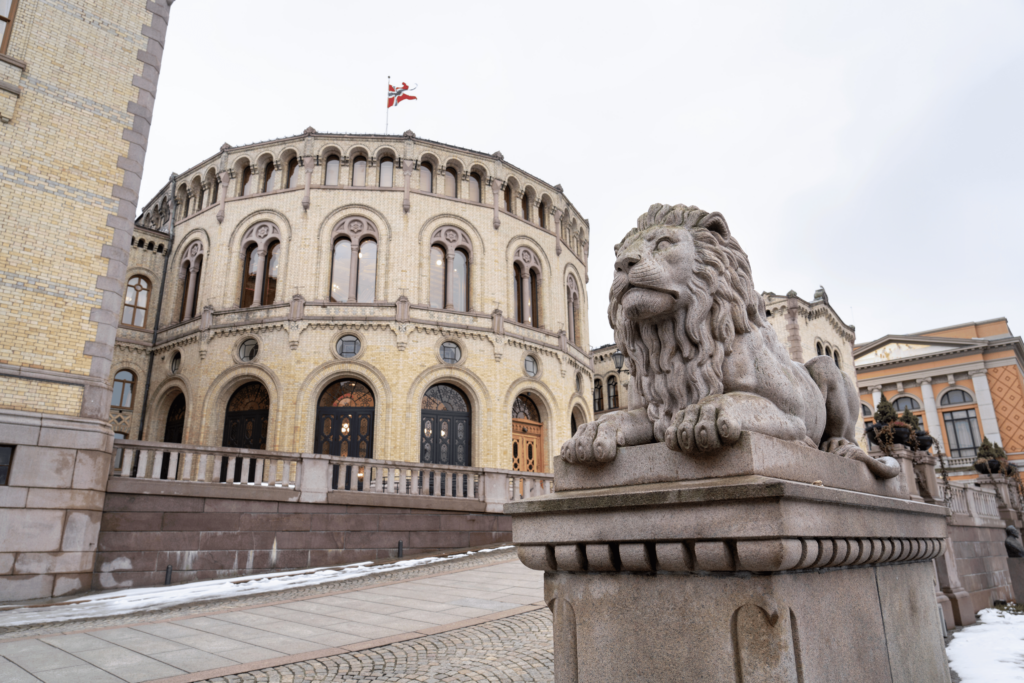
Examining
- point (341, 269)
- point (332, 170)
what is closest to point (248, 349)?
point (341, 269)

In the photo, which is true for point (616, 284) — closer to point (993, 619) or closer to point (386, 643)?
point (386, 643)

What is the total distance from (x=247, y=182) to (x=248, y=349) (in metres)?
7.83

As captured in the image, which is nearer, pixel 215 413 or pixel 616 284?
pixel 616 284

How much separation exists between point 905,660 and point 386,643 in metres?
4.60

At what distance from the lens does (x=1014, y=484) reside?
1959 cm

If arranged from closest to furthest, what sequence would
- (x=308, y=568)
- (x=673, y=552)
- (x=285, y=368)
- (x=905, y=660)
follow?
(x=673, y=552) < (x=905, y=660) < (x=308, y=568) < (x=285, y=368)

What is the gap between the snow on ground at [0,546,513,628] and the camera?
8.29m

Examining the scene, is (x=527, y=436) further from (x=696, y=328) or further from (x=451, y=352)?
(x=696, y=328)

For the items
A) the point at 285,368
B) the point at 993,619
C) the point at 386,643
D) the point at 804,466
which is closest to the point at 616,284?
the point at 804,466

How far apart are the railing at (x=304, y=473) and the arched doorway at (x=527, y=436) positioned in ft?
25.4

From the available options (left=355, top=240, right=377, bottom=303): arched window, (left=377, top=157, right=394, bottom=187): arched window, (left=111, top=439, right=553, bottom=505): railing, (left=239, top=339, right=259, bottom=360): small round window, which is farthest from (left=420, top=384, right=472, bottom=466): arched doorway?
(left=377, top=157, right=394, bottom=187): arched window

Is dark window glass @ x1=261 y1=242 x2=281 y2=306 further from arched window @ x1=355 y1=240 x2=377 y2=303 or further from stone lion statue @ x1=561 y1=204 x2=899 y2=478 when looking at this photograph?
stone lion statue @ x1=561 y1=204 x2=899 y2=478

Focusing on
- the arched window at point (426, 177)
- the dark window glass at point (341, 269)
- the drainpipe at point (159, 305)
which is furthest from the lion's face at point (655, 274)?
the drainpipe at point (159, 305)

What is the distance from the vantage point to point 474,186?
2719 cm
